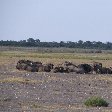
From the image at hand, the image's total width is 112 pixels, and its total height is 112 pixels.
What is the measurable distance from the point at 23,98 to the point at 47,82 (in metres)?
Answer: 13.0

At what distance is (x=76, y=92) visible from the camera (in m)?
35.3

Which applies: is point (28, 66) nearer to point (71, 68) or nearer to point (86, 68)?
point (71, 68)

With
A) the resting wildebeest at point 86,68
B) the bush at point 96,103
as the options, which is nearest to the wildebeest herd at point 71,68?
the resting wildebeest at point 86,68

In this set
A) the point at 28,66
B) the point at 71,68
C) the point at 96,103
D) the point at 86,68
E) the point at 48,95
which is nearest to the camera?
the point at 96,103

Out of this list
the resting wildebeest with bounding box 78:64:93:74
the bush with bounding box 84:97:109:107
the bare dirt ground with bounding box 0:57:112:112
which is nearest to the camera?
the bare dirt ground with bounding box 0:57:112:112

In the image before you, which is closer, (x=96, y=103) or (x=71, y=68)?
(x=96, y=103)

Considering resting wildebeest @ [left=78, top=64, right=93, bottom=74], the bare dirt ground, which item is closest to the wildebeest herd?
resting wildebeest @ [left=78, top=64, right=93, bottom=74]

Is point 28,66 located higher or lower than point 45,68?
higher

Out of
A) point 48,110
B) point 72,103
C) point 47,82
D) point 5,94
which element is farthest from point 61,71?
point 48,110

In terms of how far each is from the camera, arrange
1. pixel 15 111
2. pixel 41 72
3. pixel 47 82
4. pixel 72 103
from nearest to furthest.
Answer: pixel 15 111
pixel 72 103
pixel 47 82
pixel 41 72

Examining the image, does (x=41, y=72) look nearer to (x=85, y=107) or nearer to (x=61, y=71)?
(x=61, y=71)

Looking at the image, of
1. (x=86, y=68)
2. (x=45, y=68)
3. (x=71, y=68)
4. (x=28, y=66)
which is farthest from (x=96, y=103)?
(x=28, y=66)

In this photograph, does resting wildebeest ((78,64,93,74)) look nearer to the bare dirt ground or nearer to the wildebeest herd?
the wildebeest herd

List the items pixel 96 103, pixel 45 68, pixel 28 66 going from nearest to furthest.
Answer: pixel 96 103, pixel 45 68, pixel 28 66
